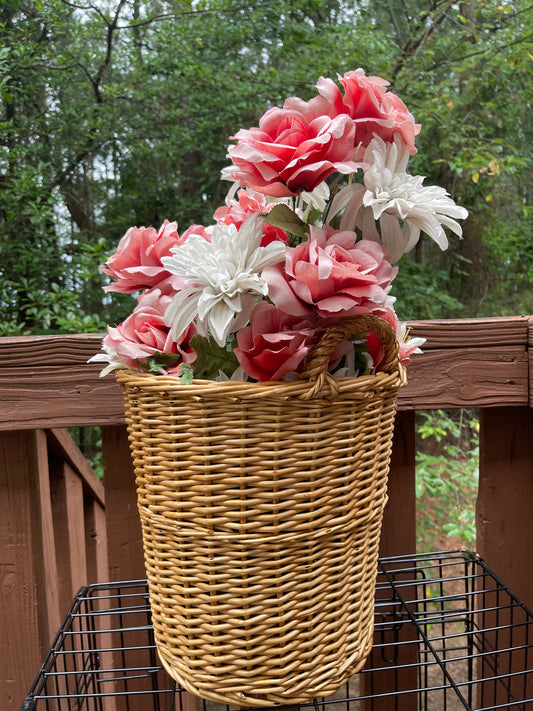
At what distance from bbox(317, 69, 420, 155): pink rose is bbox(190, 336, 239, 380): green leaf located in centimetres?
23

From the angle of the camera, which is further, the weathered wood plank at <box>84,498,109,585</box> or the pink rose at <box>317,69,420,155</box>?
the weathered wood plank at <box>84,498,109,585</box>

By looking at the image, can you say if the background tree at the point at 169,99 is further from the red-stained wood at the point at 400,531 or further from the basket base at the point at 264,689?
the basket base at the point at 264,689

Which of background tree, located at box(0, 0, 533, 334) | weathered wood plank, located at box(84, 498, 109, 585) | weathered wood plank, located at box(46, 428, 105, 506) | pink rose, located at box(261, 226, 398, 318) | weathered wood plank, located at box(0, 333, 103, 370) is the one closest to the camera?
pink rose, located at box(261, 226, 398, 318)

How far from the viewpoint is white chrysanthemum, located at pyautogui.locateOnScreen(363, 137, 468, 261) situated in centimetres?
52

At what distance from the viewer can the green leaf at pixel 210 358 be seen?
21.3 inches

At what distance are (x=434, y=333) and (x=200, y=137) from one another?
2672 millimetres

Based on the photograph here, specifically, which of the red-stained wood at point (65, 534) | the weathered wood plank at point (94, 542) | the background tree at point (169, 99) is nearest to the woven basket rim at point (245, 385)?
the red-stained wood at point (65, 534)

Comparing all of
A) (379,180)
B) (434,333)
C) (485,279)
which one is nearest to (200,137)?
(485,279)

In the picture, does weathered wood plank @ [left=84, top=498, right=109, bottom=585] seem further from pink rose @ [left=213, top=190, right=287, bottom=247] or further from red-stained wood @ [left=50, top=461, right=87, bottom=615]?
pink rose @ [left=213, top=190, right=287, bottom=247]

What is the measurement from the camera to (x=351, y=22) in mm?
3277

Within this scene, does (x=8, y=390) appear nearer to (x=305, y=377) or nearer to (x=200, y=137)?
(x=305, y=377)

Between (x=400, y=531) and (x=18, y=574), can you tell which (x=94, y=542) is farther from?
(x=400, y=531)

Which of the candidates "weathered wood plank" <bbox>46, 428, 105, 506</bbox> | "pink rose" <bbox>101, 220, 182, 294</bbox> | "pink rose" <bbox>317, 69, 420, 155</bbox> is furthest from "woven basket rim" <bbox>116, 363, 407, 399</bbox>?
"weathered wood plank" <bbox>46, 428, 105, 506</bbox>

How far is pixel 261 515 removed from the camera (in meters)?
0.53
